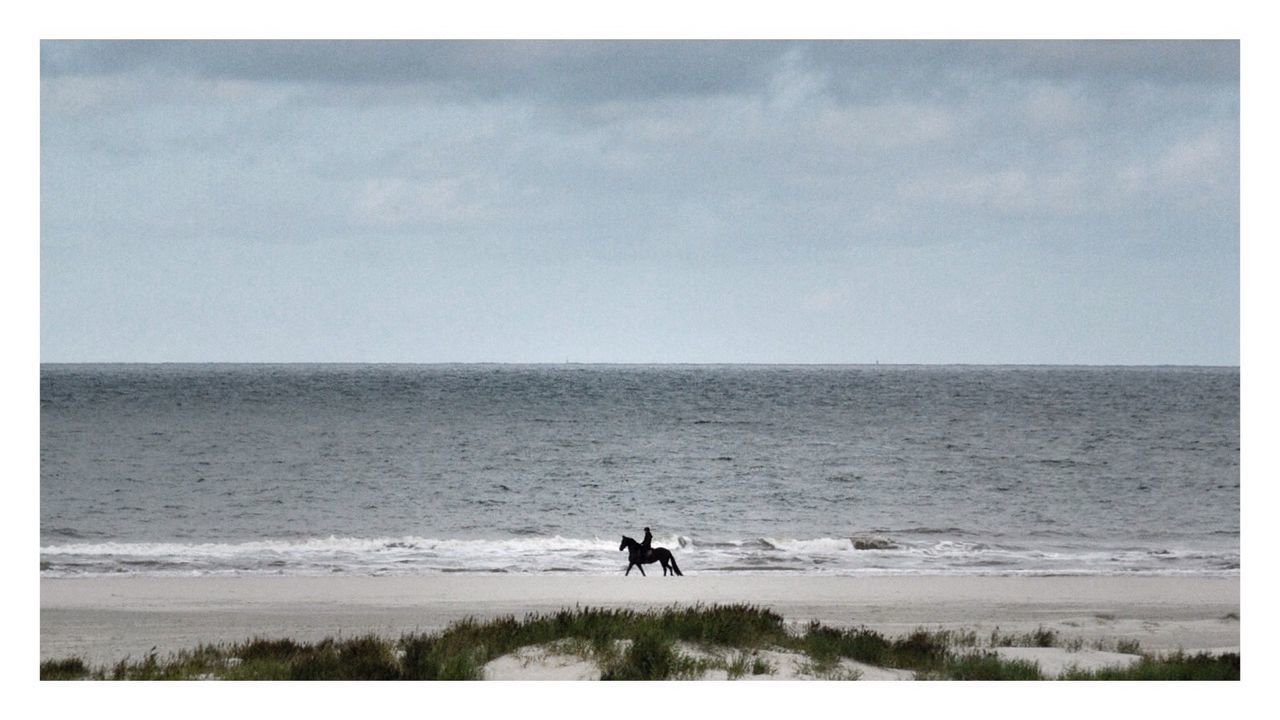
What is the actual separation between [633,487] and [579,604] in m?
21.0

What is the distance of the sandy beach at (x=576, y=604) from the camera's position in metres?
16.7

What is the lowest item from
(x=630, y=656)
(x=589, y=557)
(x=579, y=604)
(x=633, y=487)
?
(x=589, y=557)

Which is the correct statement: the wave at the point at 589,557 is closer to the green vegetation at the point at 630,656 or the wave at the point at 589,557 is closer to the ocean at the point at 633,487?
the ocean at the point at 633,487

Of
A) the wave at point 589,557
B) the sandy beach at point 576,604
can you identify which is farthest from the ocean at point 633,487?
the sandy beach at point 576,604

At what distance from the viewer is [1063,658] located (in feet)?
44.4

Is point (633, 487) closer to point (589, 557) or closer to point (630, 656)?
point (589, 557)

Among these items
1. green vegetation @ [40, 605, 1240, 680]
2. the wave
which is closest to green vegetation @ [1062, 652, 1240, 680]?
green vegetation @ [40, 605, 1240, 680]

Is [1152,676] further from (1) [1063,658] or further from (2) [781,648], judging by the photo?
(2) [781,648]

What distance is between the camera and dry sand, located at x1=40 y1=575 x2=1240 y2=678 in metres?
16.7

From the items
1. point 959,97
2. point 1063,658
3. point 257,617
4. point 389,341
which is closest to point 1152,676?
point 1063,658

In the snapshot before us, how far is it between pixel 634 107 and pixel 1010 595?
13991mm

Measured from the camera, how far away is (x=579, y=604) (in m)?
18.5

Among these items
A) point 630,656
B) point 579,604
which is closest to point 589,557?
point 579,604

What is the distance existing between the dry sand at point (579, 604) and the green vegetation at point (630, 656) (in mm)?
2338
